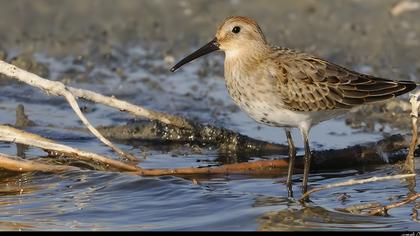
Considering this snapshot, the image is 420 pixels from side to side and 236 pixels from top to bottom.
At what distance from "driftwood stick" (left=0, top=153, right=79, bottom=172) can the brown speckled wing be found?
2.17 metres

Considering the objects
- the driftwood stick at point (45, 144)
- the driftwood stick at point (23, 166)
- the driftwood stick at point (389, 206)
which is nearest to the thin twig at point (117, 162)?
the driftwood stick at point (45, 144)

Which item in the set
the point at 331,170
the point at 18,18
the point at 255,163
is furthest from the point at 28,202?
the point at 18,18

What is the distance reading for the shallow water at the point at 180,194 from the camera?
320 inches

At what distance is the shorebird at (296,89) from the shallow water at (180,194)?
53cm

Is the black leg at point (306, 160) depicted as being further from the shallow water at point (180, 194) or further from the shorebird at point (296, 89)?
the shallow water at point (180, 194)

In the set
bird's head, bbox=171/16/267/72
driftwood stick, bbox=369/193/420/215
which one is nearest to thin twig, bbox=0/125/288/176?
bird's head, bbox=171/16/267/72

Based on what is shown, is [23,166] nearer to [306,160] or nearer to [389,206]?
[306,160]

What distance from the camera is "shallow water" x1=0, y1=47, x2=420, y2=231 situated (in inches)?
320

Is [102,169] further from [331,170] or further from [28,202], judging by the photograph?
[331,170]

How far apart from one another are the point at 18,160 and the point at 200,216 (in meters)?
2.00

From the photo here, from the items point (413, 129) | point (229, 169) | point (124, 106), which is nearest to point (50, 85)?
point (124, 106)

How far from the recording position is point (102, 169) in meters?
9.39

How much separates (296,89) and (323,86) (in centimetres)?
28

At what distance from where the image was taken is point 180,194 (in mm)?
8836
